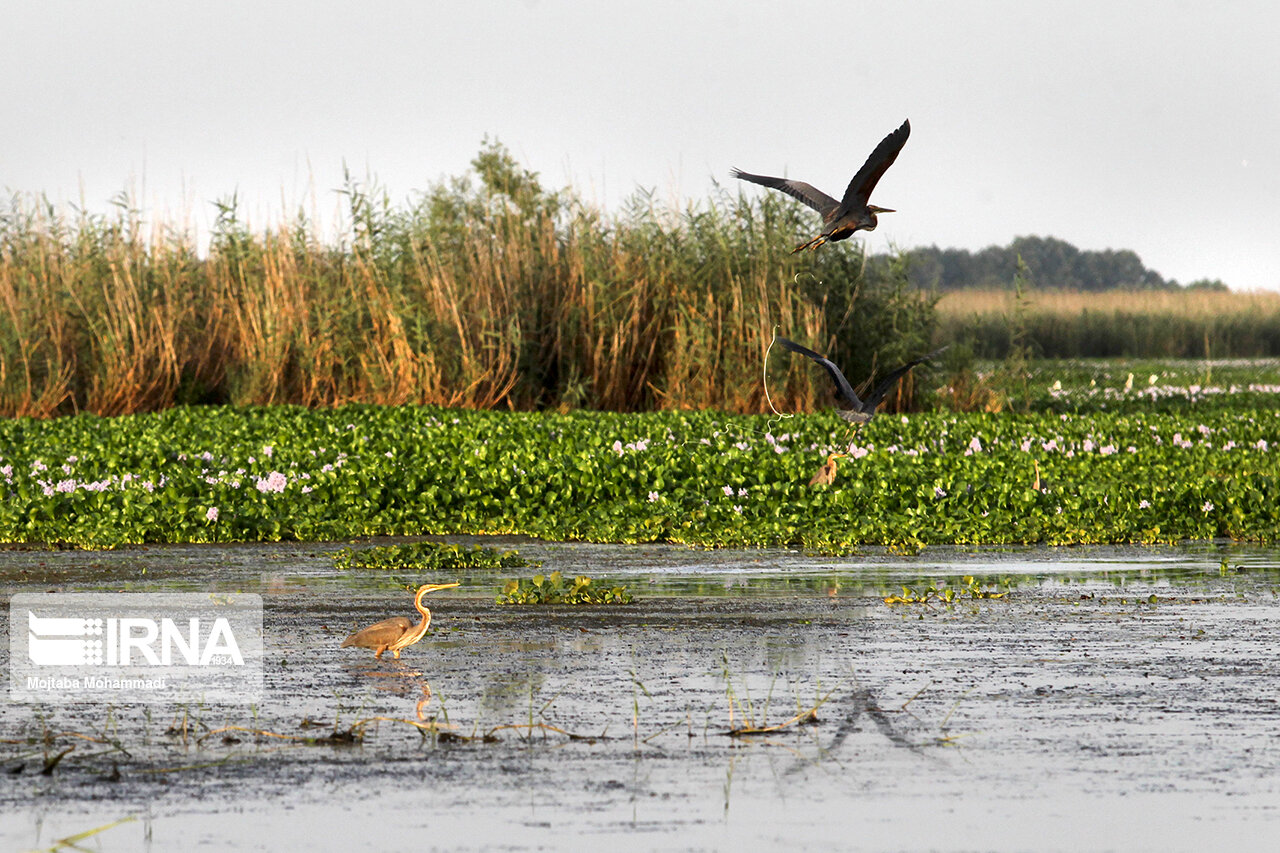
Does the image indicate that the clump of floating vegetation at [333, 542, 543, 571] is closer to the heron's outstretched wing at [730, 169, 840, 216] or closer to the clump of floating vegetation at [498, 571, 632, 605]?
the clump of floating vegetation at [498, 571, 632, 605]

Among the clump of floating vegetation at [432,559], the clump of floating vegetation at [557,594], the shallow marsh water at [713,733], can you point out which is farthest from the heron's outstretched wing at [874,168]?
the clump of floating vegetation at [432,559]

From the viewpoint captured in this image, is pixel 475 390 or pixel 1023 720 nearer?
pixel 1023 720

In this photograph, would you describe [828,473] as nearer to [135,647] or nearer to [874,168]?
[874,168]

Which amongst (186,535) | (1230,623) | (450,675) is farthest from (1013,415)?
(450,675)

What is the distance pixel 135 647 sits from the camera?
8.67m

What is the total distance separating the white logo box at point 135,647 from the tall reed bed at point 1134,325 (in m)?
50.4

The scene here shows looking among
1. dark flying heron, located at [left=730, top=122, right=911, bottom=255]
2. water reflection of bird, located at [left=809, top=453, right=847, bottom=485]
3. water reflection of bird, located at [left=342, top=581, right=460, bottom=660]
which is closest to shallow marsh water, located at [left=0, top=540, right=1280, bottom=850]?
water reflection of bird, located at [left=342, top=581, right=460, bottom=660]

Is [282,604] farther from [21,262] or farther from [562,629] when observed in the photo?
[21,262]

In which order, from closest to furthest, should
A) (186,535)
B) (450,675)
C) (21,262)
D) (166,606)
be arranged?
(450,675) → (166,606) → (186,535) → (21,262)

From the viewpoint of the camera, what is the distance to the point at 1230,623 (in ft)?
31.0

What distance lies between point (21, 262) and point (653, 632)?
20739mm

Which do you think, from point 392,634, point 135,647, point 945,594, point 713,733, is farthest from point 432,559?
point 713,733

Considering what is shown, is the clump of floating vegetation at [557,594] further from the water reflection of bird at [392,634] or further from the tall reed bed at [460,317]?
the tall reed bed at [460,317]

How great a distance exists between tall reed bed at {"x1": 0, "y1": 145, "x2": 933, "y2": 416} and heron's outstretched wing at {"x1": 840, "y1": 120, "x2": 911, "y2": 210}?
16.8m
